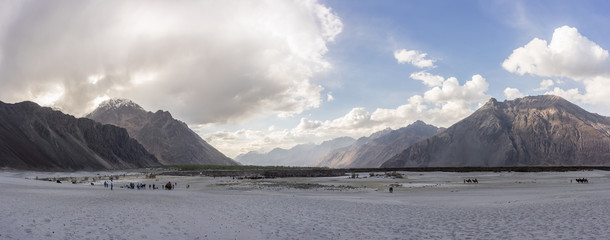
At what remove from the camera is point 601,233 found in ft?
49.4

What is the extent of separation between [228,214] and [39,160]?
126 meters

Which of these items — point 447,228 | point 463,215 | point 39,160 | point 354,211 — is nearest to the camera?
point 447,228

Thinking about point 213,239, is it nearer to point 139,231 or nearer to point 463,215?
point 139,231

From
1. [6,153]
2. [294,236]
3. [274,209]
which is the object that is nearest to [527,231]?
[294,236]

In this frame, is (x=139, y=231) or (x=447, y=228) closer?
(x=139, y=231)

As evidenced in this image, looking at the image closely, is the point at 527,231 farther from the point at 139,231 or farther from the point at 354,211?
the point at 139,231

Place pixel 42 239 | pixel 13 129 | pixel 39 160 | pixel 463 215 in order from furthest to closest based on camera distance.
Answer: pixel 13 129 < pixel 39 160 < pixel 463 215 < pixel 42 239

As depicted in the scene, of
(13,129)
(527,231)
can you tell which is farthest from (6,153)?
(527,231)

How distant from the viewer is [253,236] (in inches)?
660

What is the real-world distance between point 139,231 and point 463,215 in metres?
17.4

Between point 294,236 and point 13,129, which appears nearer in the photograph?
point 294,236

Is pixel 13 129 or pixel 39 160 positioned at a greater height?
pixel 13 129

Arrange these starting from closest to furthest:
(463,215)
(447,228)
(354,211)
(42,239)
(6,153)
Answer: (42,239)
(447,228)
(463,215)
(354,211)
(6,153)

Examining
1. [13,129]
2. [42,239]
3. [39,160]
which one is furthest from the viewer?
[13,129]
